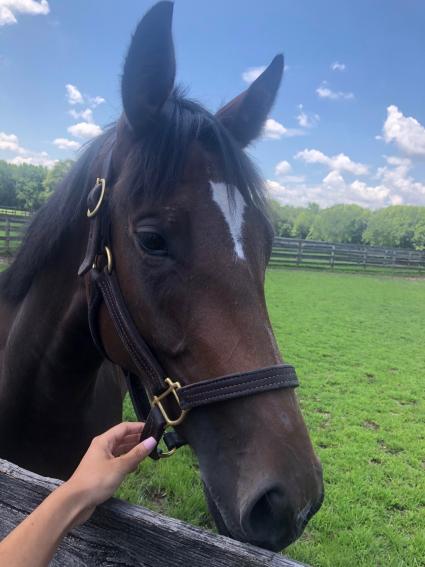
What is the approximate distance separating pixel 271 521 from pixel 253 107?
1899mm

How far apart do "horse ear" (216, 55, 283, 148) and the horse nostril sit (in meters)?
1.65

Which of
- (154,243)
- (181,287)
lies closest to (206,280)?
(181,287)

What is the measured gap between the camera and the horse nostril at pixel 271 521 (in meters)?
1.28

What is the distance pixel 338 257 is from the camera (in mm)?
30594

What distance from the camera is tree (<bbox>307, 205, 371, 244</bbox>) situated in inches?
2803

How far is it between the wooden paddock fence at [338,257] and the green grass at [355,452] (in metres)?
16.6

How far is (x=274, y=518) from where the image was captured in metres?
1.31

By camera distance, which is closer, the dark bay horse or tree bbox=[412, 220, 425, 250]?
the dark bay horse

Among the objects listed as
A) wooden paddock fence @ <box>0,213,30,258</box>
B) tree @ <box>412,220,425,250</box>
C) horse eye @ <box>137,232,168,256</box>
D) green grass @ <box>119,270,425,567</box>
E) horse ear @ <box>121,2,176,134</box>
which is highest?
tree @ <box>412,220,425,250</box>

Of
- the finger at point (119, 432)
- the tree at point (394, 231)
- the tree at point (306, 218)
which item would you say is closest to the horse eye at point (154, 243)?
the finger at point (119, 432)

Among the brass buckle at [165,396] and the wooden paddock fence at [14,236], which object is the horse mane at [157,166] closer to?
the wooden paddock fence at [14,236]

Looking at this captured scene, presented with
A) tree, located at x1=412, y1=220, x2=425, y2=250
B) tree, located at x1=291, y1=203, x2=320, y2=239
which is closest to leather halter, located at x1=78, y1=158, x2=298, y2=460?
tree, located at x1=412, y1=220, x2=425, y2=250

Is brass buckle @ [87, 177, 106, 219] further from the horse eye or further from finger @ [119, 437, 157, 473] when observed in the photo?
finger @ [119, 437, 157, 473]

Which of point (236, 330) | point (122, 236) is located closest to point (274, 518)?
point (236, 330)
